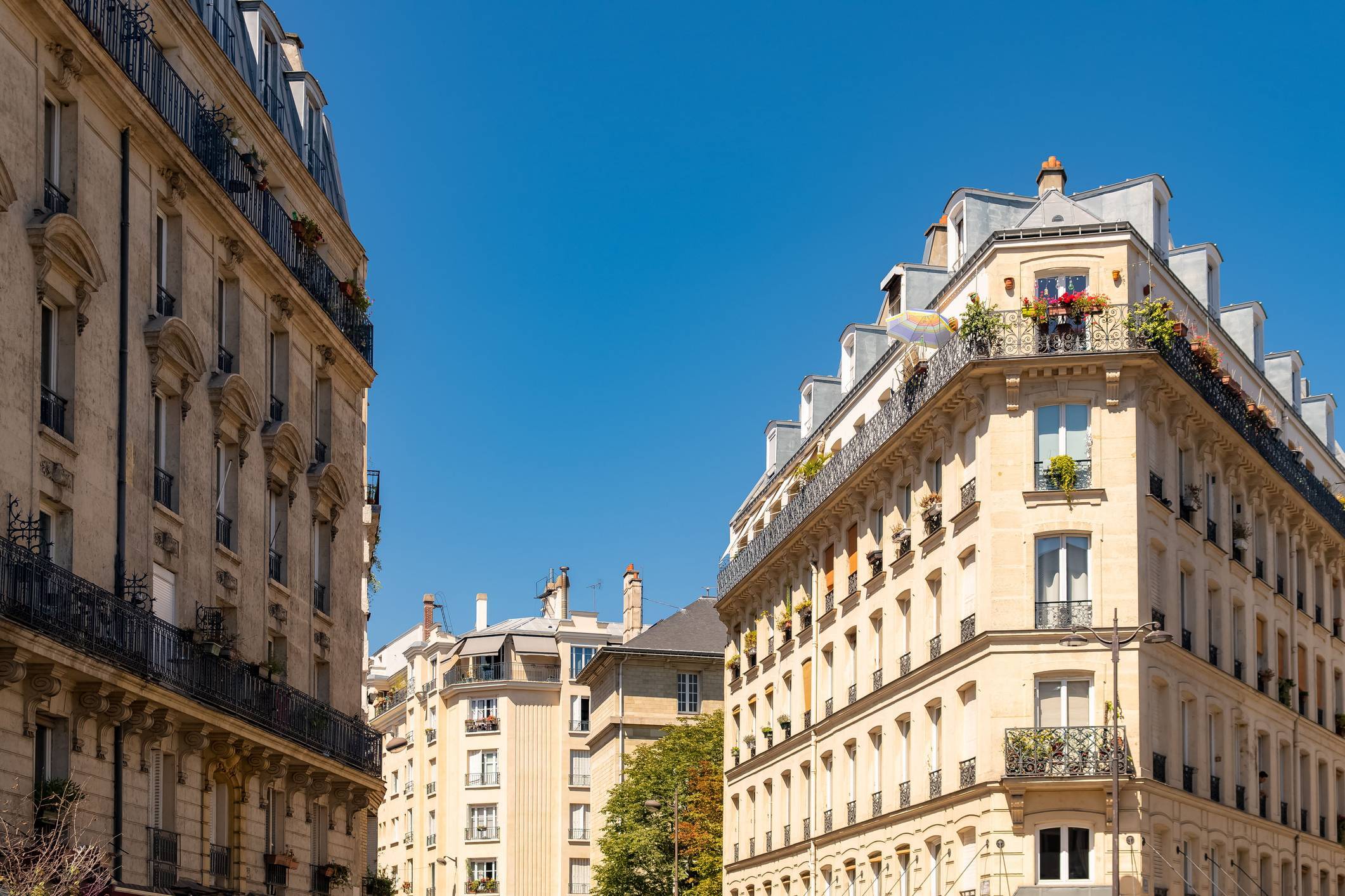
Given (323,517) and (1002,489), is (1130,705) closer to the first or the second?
(1002,489)

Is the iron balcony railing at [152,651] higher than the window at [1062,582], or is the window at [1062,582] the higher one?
the window at [1062,582]

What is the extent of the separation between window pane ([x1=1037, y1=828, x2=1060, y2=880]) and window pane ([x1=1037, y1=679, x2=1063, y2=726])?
85.2 inches

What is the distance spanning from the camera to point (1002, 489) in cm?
3850

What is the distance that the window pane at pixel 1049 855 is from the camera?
3678 centimetres

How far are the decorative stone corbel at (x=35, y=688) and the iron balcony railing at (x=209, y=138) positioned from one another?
842cm

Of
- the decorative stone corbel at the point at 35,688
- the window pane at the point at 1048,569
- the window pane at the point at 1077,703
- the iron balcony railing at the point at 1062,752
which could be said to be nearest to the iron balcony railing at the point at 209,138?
the decorative stone corbel at the point at 35,688

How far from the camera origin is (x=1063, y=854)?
36688 mm

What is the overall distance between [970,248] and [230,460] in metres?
19.4

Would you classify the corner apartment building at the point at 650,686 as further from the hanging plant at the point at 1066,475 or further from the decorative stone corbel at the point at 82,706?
the decorative stone corbel at the point at 82,706

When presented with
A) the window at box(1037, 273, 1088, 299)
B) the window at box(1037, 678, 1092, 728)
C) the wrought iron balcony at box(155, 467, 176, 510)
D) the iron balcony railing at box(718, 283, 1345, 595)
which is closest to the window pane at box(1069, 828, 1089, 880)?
the window at box(1037, 678, 1092, 728)

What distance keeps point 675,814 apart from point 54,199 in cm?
4374

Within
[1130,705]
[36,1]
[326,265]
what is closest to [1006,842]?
[1130,705]

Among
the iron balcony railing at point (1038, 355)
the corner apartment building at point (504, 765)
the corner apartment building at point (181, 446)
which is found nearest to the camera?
the corner apartment building at point (181, 446)

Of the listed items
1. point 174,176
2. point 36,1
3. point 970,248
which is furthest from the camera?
point 970,248
